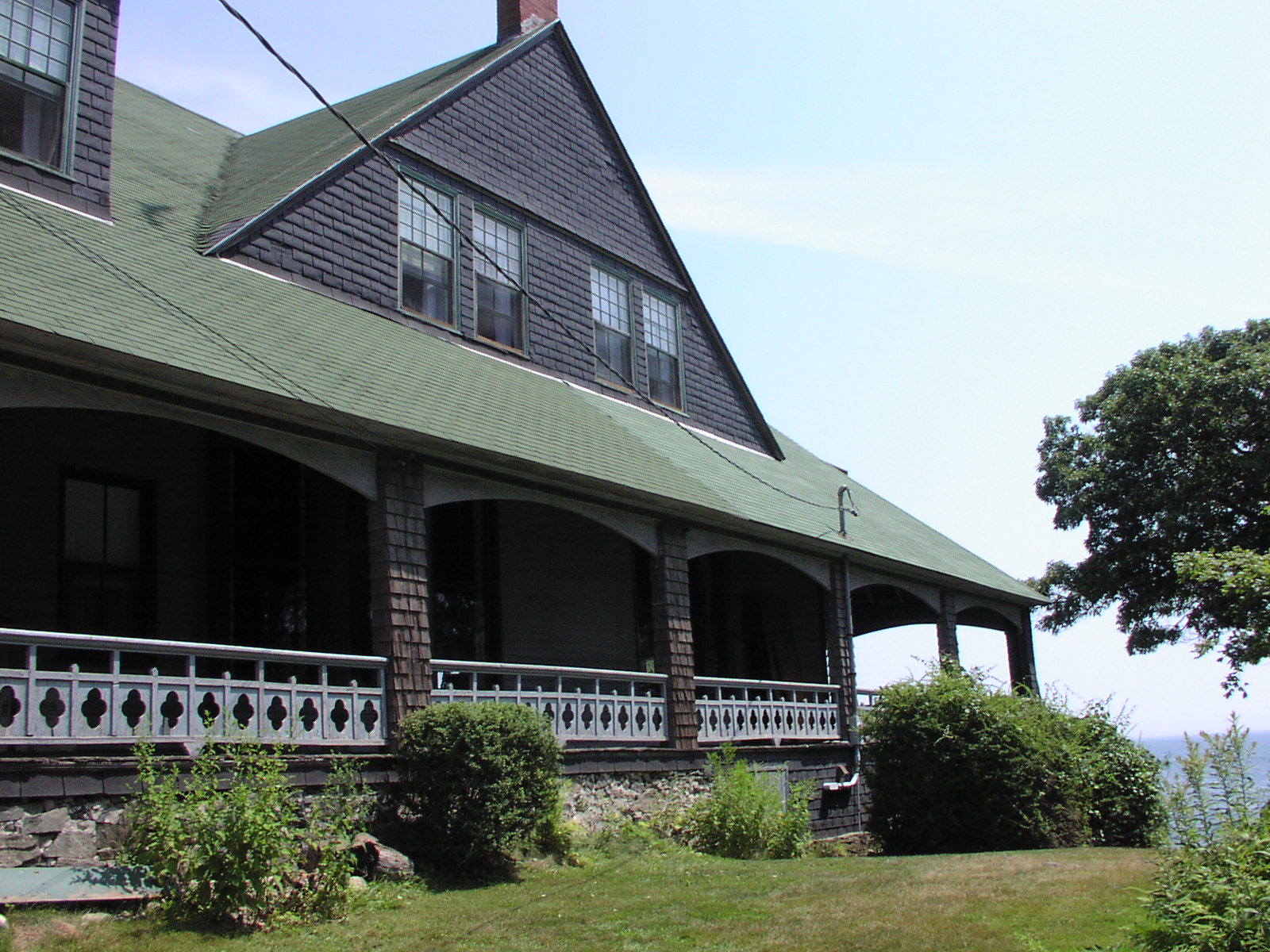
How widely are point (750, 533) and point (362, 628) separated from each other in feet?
17.6

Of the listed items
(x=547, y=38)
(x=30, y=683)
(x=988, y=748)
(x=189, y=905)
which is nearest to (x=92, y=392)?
(x=30, y=683)

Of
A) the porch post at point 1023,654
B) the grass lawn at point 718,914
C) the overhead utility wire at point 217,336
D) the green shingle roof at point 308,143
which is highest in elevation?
the green shingle roof at point 308,143

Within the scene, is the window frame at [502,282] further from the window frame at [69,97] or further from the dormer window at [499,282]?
the window frame at [69,97]

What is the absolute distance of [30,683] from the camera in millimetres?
9031

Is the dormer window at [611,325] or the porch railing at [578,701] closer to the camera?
the porch railing at [578,701]

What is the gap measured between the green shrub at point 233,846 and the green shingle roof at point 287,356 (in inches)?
127

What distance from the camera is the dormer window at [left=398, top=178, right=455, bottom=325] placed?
17188mm

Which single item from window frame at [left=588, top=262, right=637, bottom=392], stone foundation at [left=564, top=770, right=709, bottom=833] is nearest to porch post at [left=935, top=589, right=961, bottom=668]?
window frame at [left=588, top=262, right=637, bottom=392]

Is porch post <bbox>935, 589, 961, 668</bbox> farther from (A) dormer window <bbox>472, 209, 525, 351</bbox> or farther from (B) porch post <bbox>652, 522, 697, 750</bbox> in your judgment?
(A) dormer window <bbox>472, 209, 525, 351</bbox>

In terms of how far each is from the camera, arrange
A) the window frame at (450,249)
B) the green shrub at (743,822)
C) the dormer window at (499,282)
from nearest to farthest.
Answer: the green shrub at (743,822) < the window frame at (450,249) < the dormer window at (499,282)

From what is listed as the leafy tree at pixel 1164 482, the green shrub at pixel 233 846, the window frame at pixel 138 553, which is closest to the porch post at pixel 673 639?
the window frame at pixel 138 553

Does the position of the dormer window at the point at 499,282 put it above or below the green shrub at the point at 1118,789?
above

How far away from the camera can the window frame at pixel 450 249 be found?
1698 centimetres

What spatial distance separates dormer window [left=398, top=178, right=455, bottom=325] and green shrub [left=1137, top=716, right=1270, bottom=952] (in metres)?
11.8
